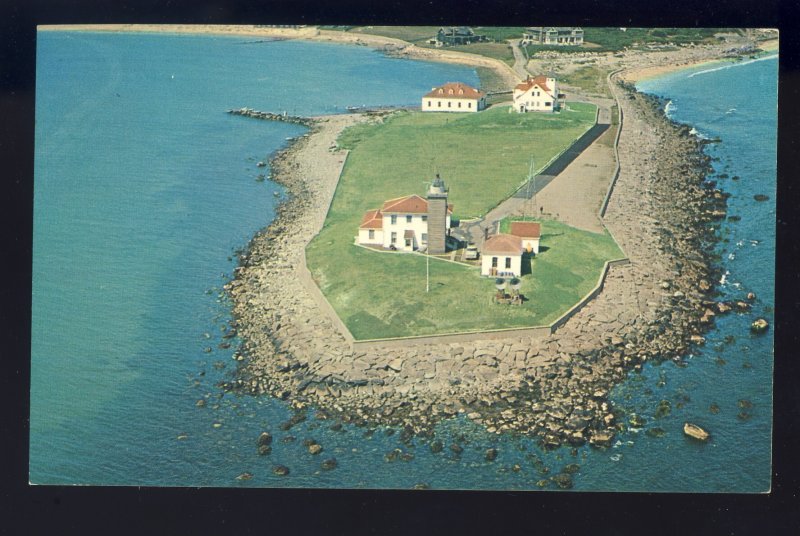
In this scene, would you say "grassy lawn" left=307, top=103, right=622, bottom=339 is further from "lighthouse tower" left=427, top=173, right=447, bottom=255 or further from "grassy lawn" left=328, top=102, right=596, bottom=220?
"lighthouse tower" left=427, top=173, right=447, bottom=255

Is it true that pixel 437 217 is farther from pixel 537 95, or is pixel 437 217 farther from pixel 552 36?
pixel 537 95

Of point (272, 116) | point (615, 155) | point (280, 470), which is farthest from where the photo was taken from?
point (272, 116)

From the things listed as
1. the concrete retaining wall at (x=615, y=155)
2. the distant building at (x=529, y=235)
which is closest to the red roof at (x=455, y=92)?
the concrete retaining wall at (x=615, y=155)

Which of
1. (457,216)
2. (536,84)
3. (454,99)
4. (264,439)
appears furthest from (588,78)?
(264,439)

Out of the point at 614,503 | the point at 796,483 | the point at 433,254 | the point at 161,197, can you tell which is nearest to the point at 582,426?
the point at 614,503

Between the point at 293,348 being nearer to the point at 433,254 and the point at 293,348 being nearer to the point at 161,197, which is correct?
the point at 433,254

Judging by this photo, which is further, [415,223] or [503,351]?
[415,223]
